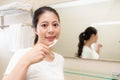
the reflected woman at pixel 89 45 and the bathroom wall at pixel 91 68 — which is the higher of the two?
the reflected woman at pixel 89 45

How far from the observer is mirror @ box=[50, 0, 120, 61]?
1580 mm

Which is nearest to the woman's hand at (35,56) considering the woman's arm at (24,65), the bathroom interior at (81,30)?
the woman's arm at (24,65)

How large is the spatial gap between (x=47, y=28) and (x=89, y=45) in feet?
2.79

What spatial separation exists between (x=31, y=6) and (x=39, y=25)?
4.18 ft

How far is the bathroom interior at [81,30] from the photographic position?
1.58 meters

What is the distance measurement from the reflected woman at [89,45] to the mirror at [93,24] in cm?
4

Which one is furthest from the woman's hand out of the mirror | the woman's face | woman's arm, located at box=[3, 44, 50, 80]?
the mirror

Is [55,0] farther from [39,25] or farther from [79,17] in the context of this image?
[39,25]

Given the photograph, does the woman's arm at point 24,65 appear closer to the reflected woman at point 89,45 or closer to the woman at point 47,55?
the woman at point 47,55

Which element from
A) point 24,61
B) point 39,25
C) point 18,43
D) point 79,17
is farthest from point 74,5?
point 24,61

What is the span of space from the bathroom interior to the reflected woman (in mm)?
36

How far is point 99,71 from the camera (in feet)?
5.50

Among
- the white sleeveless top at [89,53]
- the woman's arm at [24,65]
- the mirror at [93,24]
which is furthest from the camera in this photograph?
the white sleeveless top at [89,53]

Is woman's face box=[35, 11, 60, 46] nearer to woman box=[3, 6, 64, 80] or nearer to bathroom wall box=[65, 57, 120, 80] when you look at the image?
woman box=[3, 6, 64, 80]
